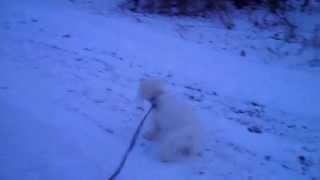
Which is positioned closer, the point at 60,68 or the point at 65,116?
the point at 65,116

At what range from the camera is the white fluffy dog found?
15.7 ft

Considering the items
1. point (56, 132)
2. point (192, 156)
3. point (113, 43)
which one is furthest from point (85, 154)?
point (113, 43)

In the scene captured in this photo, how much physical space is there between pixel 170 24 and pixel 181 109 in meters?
5.71

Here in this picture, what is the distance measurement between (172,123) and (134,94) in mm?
1890

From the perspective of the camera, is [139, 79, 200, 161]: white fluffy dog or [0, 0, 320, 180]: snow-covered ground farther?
[0, 0, 320, 180]: snow-covered ground

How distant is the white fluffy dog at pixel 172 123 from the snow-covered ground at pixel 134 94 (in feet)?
0.56

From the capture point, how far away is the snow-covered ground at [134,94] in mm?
4969

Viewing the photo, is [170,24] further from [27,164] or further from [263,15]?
[27,164]

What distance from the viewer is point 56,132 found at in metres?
5.51

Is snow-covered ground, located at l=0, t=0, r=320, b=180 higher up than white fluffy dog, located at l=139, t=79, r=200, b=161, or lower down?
lower down

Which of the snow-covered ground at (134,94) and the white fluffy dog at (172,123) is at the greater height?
the white fluffy dog at (172,123)

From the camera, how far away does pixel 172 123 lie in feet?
16.0

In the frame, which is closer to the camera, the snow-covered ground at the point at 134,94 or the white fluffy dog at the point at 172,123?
the white fluffy dog at the point at 172,123

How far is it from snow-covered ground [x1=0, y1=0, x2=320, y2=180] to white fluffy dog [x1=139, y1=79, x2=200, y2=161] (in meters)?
0.17
